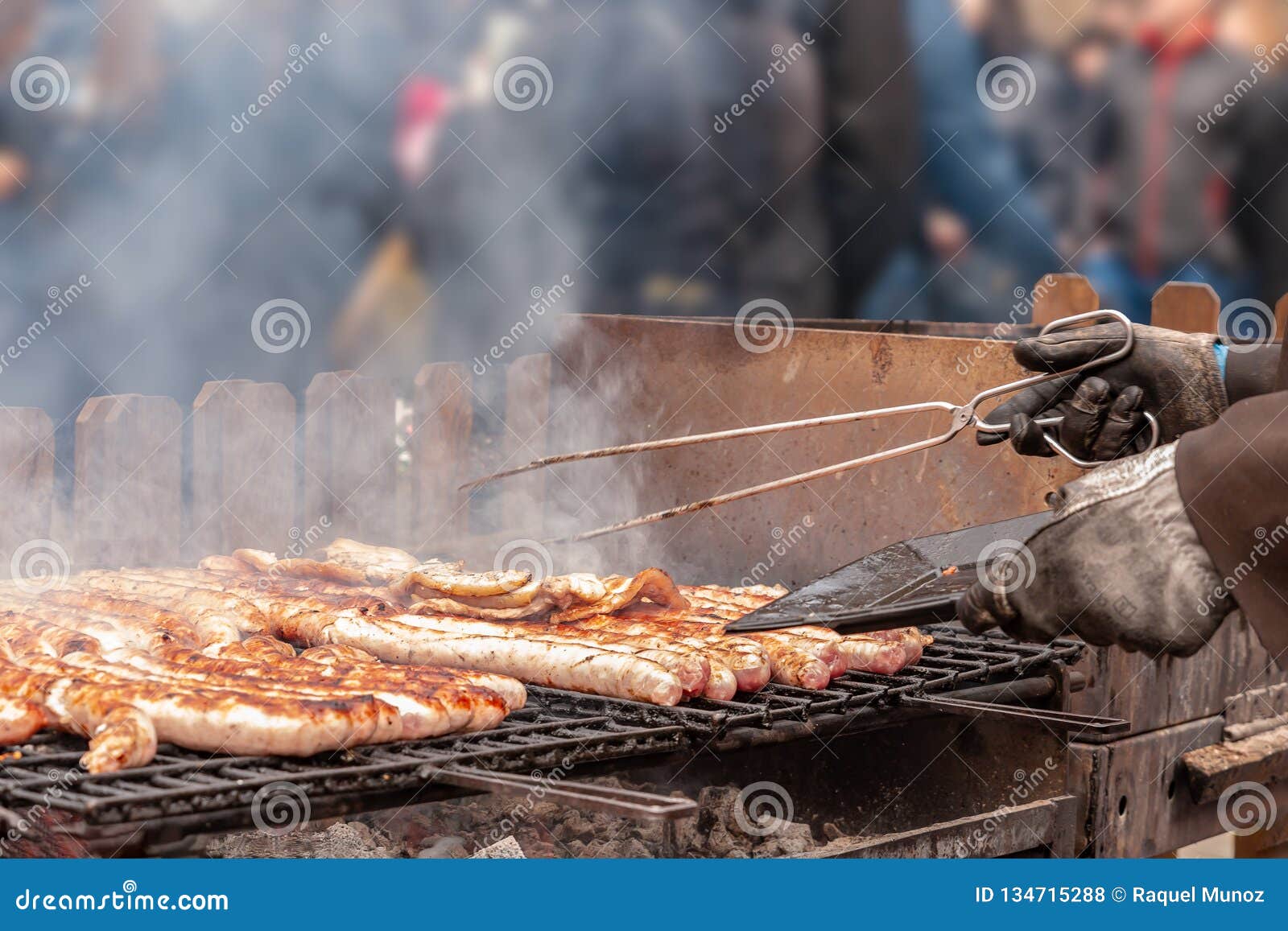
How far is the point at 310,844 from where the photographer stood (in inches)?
136

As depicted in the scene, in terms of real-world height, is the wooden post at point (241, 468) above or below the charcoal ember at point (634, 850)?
above

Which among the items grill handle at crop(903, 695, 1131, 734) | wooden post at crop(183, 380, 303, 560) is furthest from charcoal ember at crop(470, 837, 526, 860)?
wooden post at crop(183, 380, 303, 560)

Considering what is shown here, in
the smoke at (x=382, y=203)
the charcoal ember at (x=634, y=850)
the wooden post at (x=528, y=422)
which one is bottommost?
the charcoal ember at (x=634, y=850)

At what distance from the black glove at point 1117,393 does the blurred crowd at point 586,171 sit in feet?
12.2

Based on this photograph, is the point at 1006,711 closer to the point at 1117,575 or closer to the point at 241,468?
the point at 1117,575

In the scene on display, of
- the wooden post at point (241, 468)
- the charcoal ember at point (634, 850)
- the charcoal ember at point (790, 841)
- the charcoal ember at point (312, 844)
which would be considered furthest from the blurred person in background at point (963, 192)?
the charcoal ember at point (312, 844)

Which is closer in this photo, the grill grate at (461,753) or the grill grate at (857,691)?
the grill grate at (461,753)

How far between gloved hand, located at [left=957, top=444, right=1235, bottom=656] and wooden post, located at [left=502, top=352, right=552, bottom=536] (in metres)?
4.21

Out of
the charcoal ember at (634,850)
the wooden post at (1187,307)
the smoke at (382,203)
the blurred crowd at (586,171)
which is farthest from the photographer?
the blurred crowd at (586,171)

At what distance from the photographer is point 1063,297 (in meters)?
6.32

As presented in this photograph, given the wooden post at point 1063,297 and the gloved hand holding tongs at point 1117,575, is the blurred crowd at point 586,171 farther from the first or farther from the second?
the gloved hand holding tongs at point 1117,575

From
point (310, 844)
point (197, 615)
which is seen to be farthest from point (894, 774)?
point (197, 615)

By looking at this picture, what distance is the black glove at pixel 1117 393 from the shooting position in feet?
12.2

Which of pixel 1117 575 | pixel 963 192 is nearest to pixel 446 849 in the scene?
pixel 1117 575
